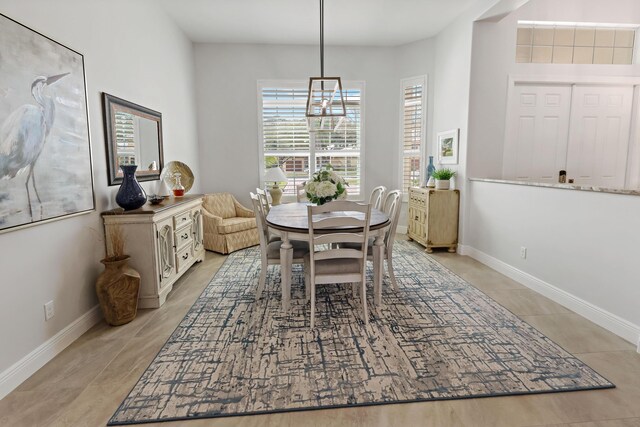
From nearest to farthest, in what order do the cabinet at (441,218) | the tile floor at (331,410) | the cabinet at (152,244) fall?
1. the tile floor at (331,410)
2. the cabinet at (152,244)
3. the cabinet at (441,218)

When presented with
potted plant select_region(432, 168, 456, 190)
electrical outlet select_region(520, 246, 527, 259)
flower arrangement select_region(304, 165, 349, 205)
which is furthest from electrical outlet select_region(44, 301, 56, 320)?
potted plant select_region(432, 168, 456, 190)

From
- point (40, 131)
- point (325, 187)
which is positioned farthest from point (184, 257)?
point (40, 131)

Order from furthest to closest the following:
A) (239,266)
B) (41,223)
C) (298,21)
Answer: (298,21), (239,266), (41,223)

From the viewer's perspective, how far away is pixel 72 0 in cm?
260

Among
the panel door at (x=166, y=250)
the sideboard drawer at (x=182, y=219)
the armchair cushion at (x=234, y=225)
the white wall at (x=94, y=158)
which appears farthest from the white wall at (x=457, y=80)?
the white wall at (x=94, y=158)

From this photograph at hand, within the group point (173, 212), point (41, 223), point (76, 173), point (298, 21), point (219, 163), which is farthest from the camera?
point (219, 163)

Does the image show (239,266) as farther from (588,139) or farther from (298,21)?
(588,139)

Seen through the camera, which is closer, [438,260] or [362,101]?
[438,260]

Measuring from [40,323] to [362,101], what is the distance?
205 inches

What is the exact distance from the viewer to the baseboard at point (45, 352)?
76.9 inches

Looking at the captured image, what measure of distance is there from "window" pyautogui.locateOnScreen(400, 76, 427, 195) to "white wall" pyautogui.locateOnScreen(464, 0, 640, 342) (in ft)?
4.37

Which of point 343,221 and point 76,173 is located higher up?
point 76,173

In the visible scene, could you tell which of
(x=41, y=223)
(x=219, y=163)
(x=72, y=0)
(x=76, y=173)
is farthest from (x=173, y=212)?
(x=219, y=163)

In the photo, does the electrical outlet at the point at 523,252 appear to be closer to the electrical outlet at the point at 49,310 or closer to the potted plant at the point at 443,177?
the potted plant at the point at 443,177
